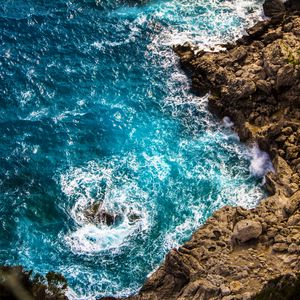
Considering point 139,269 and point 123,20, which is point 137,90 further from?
point 139,269

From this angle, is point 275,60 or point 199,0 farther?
point 199,0

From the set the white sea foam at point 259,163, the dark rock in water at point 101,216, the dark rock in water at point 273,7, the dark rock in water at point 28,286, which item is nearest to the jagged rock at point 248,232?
the white sea foam at point 259,163

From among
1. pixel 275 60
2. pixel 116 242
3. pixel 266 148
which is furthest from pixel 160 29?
pixel 116 242

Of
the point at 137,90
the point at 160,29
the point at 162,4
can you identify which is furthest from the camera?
the point at 162,4

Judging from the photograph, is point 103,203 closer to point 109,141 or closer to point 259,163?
point 109,141

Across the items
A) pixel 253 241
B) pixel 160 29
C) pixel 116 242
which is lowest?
pixel 253 241

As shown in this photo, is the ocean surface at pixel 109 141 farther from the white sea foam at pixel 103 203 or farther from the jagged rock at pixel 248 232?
the jagged rock at pixel 248 232

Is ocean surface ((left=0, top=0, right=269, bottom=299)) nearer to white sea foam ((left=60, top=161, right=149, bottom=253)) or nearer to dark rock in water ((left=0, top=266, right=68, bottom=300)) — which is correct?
white sea foam ((left=60, top=161, right=149, bottom=253))
